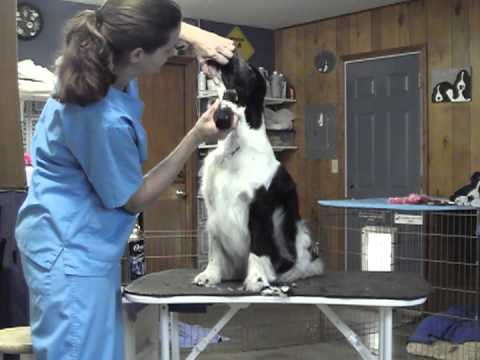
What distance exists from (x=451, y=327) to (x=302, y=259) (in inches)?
87.4

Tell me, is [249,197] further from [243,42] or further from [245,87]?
[243,42]

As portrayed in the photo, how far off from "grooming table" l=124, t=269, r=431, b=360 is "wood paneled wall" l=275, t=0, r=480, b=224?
3.14 meters

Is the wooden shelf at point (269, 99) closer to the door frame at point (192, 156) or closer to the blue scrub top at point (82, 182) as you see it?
the door frame at point (192, 156)

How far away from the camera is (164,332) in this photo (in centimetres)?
198

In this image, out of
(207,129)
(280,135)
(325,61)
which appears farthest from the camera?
(280,135)

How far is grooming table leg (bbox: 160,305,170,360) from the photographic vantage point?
197 cm

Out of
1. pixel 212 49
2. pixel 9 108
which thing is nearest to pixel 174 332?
pixel 212 49

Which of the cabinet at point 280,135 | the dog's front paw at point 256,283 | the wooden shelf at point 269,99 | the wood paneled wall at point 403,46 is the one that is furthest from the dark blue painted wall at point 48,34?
the dog's front paw at point 256,283

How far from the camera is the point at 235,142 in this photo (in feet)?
6.51

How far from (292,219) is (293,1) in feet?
12.0

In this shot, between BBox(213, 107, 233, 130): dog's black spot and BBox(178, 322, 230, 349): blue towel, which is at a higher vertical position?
BBox(213, 107, 233, 130): dog's black spot

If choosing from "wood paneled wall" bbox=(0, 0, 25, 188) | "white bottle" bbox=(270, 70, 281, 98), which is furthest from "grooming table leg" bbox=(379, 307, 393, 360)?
"white bottle" bbox=(270, 70, 281, 98)

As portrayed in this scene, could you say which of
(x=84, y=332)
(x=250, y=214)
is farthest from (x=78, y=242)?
(x=250, y=214)

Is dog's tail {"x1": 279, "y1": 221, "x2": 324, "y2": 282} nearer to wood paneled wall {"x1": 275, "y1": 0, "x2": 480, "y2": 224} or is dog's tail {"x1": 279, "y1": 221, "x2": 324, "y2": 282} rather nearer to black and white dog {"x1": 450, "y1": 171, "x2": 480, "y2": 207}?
black and white dog {"x1": 450, "y1": 171, "x2": 480, "y2": 207}
